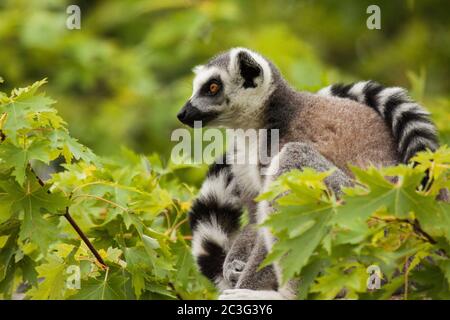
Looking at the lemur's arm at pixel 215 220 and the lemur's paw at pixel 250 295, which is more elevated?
the lemur's arm at pixel 215 220

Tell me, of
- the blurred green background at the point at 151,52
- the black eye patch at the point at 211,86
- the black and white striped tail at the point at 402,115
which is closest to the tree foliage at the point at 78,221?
the black eye patch at the point at 211,86

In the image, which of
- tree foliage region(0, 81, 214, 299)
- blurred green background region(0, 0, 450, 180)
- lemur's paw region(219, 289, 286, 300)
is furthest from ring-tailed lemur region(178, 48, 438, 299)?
blurred green background region(0, 0, 450, 180)

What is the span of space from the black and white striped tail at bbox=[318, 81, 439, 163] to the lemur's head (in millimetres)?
694

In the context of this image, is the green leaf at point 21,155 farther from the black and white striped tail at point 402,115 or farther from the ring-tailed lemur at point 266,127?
the black and white striped tail at point 402,115

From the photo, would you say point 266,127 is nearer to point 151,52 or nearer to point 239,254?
point 239,254

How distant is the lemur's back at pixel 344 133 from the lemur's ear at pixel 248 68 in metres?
0.49

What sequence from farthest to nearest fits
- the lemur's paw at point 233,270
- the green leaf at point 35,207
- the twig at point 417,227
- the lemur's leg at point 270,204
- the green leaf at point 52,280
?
the lemur's paw at point 233,270 → the lemur's leg at point 270,204 → the green leaf at point 52,280 → the green leaf at point 35,207 → the twig at point 417,227

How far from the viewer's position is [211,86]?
6.76 m

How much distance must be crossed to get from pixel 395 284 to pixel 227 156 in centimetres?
235

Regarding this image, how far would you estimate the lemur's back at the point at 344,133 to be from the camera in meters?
6.00

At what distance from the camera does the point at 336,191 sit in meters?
5.62

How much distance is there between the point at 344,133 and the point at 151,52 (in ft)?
33.0

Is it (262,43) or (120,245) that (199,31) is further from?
(120,245)

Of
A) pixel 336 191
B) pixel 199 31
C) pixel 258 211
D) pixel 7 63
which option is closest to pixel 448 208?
pixel 336 191
